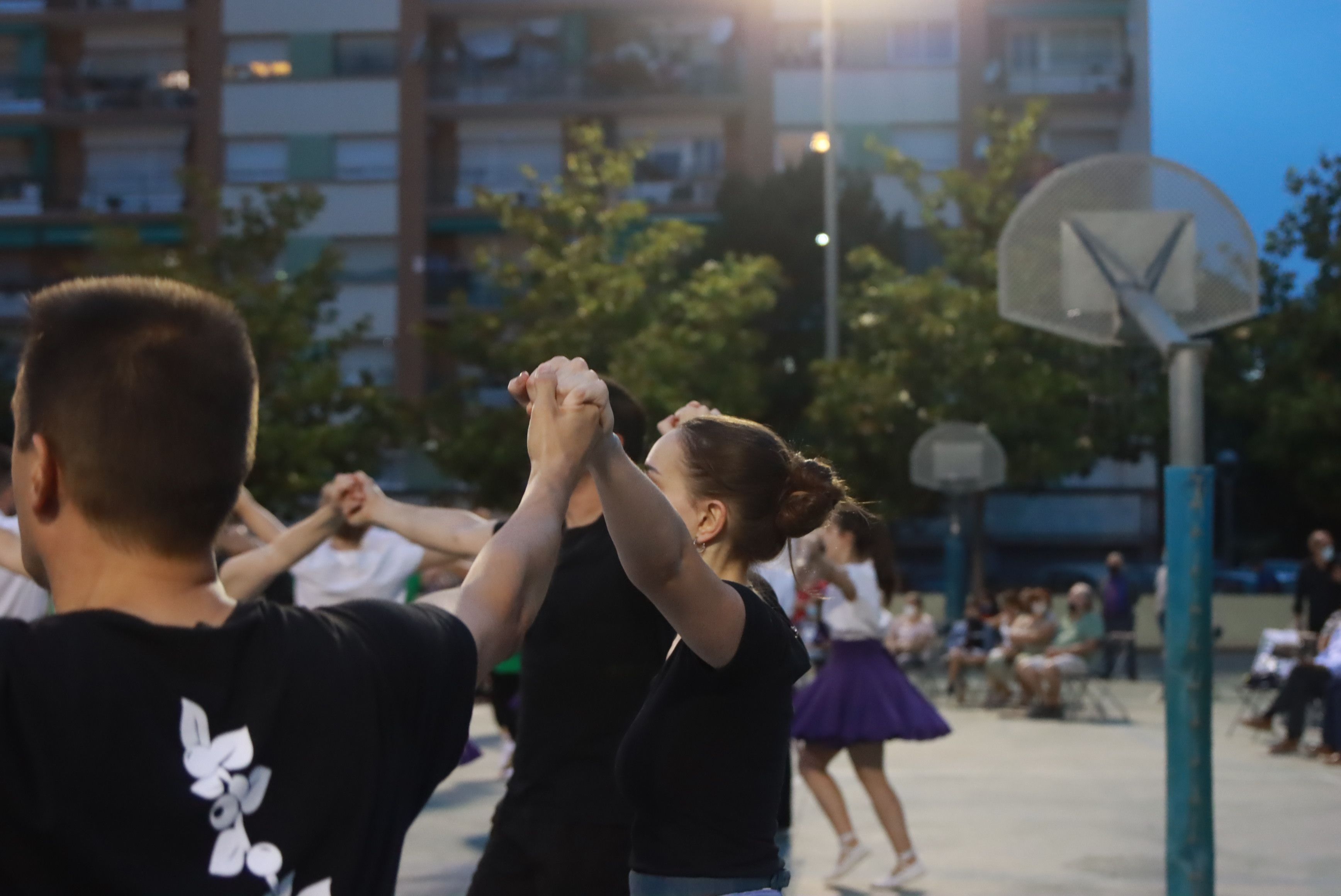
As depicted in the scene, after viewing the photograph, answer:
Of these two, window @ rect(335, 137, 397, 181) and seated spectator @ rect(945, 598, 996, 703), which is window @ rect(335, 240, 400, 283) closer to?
window @ rect(335, 137, 397, 181)

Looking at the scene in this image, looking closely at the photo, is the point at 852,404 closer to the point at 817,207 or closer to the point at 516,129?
the point at 817,207

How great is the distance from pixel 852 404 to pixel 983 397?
2332 mm

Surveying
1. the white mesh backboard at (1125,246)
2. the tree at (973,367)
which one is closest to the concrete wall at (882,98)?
the tree at (973,367)

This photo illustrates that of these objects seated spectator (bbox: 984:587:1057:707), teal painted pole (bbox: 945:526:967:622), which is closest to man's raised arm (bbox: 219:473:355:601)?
seated spectator (bbox: 984:587:1057:707)

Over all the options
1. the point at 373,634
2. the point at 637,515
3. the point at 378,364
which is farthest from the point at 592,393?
the point at 378,364

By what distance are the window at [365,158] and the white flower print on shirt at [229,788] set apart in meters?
38.9

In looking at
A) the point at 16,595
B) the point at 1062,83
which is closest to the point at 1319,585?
the point at 16,595

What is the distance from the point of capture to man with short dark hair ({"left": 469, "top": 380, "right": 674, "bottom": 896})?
12.7 ft

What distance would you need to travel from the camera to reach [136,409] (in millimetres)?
1655

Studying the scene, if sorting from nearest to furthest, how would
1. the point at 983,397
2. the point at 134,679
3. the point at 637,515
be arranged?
the point at 134,679 → the point at 637,515 → the point at 983,397

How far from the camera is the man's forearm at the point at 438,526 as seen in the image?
3.42 meters

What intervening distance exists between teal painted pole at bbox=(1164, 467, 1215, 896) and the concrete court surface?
4.00 feet

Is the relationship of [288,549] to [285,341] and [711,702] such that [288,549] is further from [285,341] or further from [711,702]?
[285,341]

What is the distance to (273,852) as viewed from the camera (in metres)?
1.66
